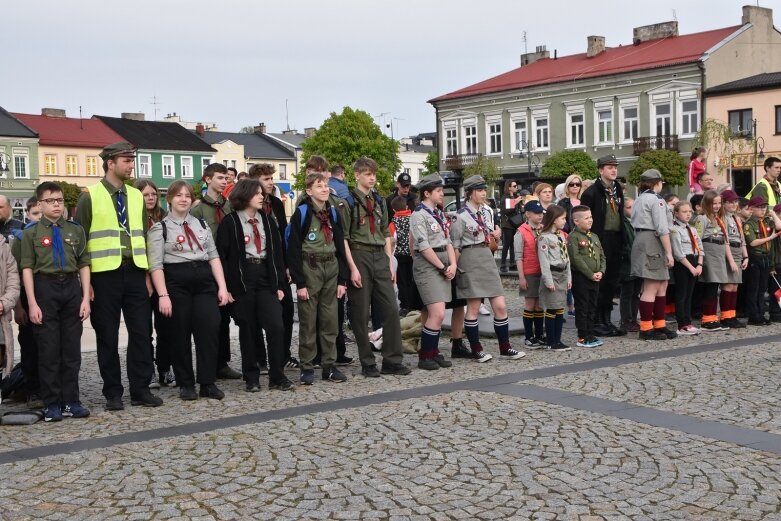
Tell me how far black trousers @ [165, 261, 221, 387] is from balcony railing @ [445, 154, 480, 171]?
183ft

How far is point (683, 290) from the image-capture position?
40.2 feet

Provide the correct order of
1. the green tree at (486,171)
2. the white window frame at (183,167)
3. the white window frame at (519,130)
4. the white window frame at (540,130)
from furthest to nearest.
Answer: the white window frame at (183,167) → the white window frame at (519,130) → the white window frame at (540,130) → the green tree at (486,171)

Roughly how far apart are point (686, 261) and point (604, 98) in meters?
46.2

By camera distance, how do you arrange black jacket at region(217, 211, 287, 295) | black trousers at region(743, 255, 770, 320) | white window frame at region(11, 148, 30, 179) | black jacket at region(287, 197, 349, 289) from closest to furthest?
black jacket at region(217, 211, 287, 295)
black jacket at region(287, 197, 349, 289)
black trousers at region(743, 255, 770, 320)
white window frame at region(11, 148, 30, 179)

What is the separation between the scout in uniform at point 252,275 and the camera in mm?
8805

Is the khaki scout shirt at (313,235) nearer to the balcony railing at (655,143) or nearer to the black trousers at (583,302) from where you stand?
the black trousers at (583,302)

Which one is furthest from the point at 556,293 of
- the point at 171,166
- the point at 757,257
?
the point at 171,166

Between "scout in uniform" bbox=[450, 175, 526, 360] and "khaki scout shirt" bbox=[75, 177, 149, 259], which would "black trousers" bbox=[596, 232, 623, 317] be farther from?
"khaki scout shirt" bbox=[75, 177, 149, 259]

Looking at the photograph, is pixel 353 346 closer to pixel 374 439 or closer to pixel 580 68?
pixel 374 439

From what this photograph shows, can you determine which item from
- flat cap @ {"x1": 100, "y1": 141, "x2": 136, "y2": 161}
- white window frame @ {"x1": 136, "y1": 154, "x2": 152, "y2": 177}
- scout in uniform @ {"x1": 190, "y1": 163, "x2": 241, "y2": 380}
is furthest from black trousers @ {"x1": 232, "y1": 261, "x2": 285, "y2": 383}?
white window frame @ {"x1": 136, "y1": 154, "x2": 152, "y2": 177}

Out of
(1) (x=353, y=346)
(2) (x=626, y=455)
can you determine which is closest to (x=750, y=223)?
(1) (x=353, y=346)

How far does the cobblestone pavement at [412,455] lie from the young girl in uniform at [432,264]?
738mm

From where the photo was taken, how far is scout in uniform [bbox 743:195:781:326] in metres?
13.1

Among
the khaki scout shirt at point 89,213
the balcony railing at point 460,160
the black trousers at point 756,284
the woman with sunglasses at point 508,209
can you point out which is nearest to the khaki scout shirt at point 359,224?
the khaki scout shirt at point 89,213
